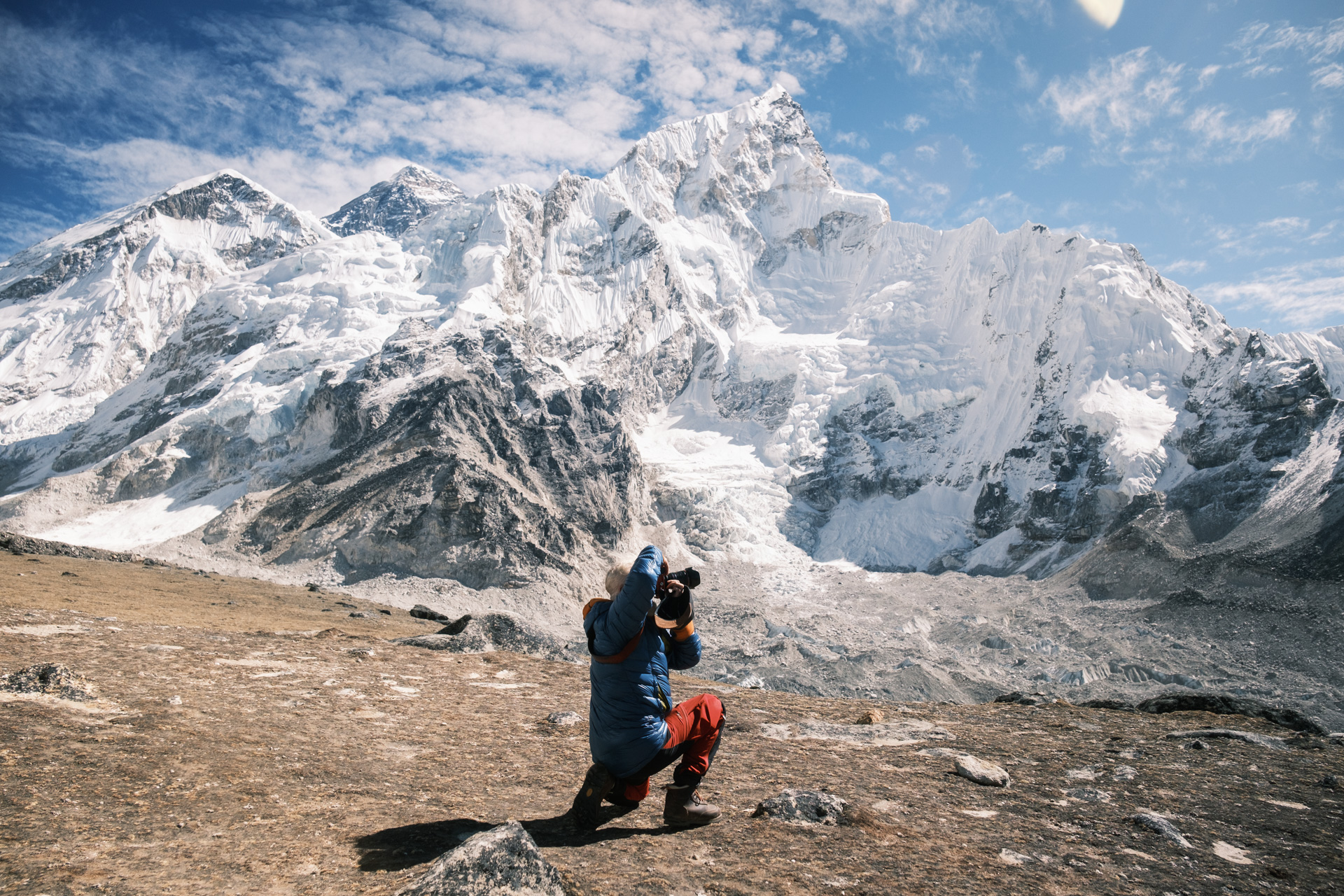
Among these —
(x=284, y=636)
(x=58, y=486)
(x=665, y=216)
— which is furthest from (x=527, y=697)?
(x=665, y=216)

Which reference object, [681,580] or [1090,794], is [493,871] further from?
[1090,794]

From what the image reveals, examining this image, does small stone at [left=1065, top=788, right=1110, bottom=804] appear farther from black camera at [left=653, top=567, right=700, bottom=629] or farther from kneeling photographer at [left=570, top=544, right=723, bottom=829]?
black camera at [left=653, top=567, right=700, bottom=629]

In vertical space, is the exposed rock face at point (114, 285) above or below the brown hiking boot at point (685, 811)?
above

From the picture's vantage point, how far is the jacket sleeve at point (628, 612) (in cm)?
582

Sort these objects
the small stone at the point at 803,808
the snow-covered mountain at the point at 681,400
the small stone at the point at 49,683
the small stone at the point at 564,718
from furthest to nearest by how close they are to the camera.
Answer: the snow-covered mountain at the point at 681,400 < the small stone at the point at 564,718 < the small stone at the point at 49,683 < the small stone at the point at 803,808

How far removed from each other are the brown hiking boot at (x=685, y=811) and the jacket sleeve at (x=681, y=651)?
3.41 feet

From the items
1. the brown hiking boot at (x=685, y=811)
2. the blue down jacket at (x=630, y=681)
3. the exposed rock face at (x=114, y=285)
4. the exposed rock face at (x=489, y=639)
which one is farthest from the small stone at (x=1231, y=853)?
the exposed rock face at (x=114, y=285)

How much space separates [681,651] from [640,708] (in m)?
0.71

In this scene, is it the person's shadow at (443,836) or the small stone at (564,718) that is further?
the small stone at (564,718)

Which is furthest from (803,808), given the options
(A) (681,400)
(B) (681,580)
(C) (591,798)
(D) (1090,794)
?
(A) (681,400)

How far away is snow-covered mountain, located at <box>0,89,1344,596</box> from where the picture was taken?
3617 inches

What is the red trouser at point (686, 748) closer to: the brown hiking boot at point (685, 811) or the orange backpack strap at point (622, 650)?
the brown hiking boot at point (685, 811)

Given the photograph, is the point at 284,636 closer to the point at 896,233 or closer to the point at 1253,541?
the point at 1253,541

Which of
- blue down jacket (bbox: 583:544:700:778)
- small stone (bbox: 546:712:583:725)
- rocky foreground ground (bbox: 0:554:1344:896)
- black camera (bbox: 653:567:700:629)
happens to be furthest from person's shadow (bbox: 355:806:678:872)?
small stone (bbox: 546:712:583:725)
